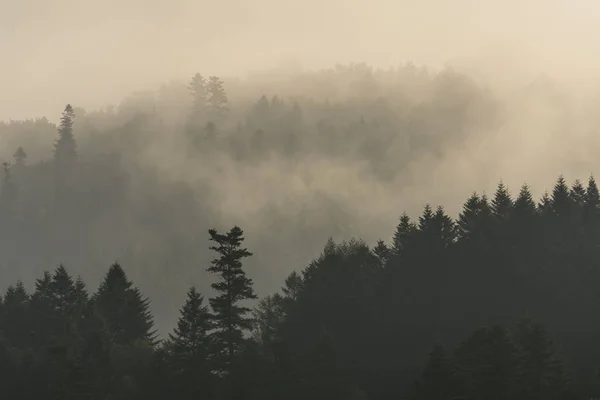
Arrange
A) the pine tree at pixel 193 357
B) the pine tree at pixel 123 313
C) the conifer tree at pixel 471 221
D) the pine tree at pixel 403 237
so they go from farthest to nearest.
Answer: the conifer tree at pixel 471 221 < the pine tree at pixel 403 237 < the pine tree at pixel 123 313 < the pine tree at pixel 193 357

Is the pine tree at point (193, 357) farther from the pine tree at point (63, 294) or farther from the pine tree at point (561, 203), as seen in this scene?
the pine tree at point (561, 203)

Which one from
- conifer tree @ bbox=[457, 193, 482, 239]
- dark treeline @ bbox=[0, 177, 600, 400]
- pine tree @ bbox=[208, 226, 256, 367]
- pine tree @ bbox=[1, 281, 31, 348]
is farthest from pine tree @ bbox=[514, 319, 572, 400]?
pine tree @ bbox=[1, 281, 31, 348]

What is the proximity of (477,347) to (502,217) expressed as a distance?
62.0 meters

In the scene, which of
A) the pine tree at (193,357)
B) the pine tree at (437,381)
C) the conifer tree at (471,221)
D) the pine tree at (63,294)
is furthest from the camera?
the conifer tree at (471,221)

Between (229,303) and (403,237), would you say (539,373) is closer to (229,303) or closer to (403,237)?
(229,303)

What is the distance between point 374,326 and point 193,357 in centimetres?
3056

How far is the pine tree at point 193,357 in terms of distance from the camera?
64.5 m

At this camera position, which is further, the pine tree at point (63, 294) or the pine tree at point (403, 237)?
the pine tree at point (403, 237)

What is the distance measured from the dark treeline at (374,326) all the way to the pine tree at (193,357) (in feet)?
0.41

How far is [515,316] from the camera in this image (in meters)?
89.8

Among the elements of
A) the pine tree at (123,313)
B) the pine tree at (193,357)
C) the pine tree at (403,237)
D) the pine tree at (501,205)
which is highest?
the pine tree at (501,205)

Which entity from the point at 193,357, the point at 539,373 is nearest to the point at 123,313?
the point at 193,357

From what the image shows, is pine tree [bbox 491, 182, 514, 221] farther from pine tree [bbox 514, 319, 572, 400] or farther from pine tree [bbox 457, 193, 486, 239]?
pine tree [bbox 514, 319, 572, 400]

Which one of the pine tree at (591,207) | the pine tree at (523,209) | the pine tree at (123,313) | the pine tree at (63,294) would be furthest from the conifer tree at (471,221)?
the pine tree at (63,294)
